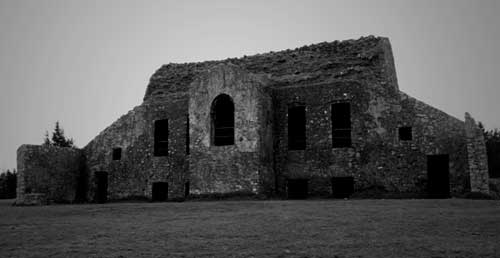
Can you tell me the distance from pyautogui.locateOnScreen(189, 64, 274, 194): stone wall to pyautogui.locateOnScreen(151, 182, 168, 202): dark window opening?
12.6ft

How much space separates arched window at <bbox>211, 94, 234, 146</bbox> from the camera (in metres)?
22.1

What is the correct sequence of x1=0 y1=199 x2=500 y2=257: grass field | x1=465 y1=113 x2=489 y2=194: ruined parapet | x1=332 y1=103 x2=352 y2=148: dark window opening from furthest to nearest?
1. x1=332 y1=103 x2=352 y2=148: dark window opening
2. x1=465 y1=113 x2=489 y2=194: ruined parapet
3. x1=0 y1=199 x2=500 y2=257: grass field

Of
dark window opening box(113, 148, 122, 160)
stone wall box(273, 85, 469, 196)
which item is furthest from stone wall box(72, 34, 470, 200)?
dark window opening box(113, 148, 122, 160)

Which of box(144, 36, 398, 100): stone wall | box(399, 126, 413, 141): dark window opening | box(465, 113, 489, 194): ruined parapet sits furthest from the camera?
box(144, 36, 398, 100): stone wall

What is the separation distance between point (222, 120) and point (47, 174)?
9681mm

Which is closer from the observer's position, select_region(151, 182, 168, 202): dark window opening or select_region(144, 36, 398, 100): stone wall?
select_region(144, 36, 398, 100): stone wall

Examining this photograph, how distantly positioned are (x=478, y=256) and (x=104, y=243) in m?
6.62

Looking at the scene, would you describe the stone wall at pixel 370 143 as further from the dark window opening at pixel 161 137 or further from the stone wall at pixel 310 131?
the dark window opening at pixel 161 137

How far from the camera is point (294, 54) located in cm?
2527

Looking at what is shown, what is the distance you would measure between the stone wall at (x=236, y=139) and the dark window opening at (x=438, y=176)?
6467 millimetres

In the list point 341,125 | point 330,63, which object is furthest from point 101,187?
point 330,63

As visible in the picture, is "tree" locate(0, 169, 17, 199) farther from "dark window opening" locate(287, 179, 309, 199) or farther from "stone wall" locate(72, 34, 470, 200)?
"dark window opening" locate(287, 179, 309, 199)

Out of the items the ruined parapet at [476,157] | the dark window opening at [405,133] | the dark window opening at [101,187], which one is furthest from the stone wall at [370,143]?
the dark window opening at [101,187]

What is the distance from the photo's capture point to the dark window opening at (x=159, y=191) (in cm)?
2492
